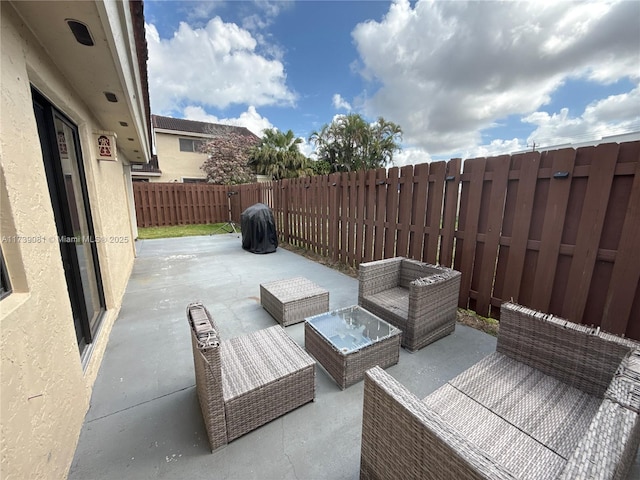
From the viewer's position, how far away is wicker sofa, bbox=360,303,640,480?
2.50 ft

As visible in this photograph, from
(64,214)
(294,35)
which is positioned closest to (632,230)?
(64,214)

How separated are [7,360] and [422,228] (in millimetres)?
3674

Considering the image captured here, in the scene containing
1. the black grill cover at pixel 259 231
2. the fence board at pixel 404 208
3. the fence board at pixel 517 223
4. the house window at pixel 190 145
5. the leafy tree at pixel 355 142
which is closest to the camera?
the fence board at pixel 517 223

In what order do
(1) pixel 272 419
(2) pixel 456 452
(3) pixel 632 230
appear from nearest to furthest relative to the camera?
(2) pixel 456 452 < (1) pixel 272 419 < (3) pixel 632 230

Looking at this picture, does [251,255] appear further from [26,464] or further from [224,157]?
[224,157]

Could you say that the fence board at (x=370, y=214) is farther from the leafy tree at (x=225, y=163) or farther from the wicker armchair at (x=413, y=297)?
the leafy tree at (x=225, y=163)

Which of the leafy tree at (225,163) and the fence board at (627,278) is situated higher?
the leafy tree at (225,163)

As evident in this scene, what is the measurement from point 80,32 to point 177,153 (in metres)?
16.6

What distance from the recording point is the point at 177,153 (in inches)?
613

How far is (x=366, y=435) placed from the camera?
118 centimetres

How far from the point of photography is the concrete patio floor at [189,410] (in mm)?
1367

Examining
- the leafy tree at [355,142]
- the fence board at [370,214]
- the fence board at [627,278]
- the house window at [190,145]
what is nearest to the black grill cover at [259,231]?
the fence board at [370,214]

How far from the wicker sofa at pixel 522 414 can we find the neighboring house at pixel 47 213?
1.43 metres

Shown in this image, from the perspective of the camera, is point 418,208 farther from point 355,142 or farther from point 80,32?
point 355,142
